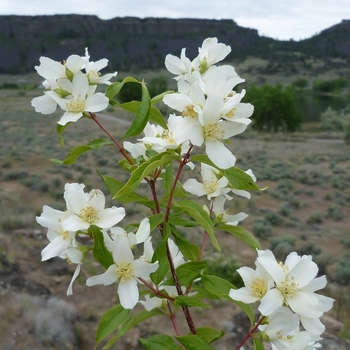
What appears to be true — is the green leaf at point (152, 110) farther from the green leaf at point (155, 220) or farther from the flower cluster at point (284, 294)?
the flower cluster at point (284, 294)

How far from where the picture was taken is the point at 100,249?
1120 millimetres

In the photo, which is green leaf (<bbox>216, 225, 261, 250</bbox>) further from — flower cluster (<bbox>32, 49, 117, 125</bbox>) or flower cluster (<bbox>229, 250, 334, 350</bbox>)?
flower cluster (<bbox>32, 49, 117, 125</bbox>)

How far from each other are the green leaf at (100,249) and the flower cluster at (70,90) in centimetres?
37

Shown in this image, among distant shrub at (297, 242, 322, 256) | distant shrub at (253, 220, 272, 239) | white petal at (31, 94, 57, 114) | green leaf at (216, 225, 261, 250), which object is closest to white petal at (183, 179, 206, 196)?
green leaf at (216, 225, 261, 250)

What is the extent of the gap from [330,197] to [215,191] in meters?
13.1

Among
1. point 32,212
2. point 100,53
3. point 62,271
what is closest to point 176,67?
point 62,271

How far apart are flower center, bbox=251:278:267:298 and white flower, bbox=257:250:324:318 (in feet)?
0.24

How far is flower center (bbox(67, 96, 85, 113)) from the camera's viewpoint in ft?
4.07

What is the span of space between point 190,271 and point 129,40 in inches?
4639

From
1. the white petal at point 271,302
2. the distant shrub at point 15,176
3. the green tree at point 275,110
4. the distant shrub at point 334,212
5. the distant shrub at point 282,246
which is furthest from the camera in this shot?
the green tree at point 275,110

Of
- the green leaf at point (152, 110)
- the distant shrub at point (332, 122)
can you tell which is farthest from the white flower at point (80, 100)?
the distant shrub at point (332, 122)

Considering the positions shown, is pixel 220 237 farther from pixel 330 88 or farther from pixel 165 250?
pixel 330 88

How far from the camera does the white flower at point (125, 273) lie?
3.69 ft

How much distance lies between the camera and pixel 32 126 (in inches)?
1096
